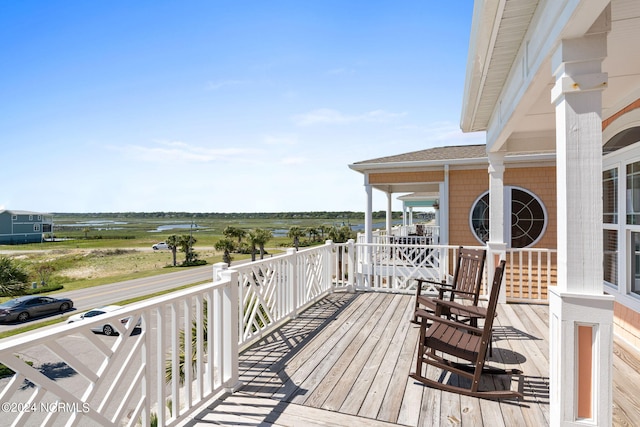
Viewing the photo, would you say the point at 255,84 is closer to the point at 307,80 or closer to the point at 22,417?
the point at 307,80

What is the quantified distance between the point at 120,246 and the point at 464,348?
104m

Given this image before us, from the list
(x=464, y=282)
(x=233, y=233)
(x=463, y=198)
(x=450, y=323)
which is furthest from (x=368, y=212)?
(x=233, y=233)

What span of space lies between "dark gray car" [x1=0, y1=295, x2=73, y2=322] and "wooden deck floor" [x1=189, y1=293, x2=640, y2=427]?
33236mm

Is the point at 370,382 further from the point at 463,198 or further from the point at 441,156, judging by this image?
the point at 441,156

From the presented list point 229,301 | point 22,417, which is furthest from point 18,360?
point 229,301

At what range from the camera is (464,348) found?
8.57 ft

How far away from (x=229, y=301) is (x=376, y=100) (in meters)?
11.2

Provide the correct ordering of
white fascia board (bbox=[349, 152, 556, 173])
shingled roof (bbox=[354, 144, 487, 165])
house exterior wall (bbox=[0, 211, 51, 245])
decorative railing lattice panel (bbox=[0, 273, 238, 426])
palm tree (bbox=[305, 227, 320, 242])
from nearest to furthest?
1. decorative railing lattice panel (bbox=[0, 273, 238, 426])
2. white fascia board (bbox=[349, 152, 556, 173])
3. shingled roof (bbox=[354, 144, 487, 165])
4. palm tree (bbox=[305, 227, 320, 242])
5. house exterior wall (bbox=[0, 211, 51, 245])

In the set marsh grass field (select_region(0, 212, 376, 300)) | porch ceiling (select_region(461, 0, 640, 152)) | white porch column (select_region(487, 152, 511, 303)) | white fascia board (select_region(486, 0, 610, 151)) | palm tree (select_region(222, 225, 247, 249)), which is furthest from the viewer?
marsh grass field (select_region(0, 212, 376, 300))

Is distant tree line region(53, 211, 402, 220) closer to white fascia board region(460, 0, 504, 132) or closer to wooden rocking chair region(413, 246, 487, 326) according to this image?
wooden rocking chair region(413, 246, 487, 326)

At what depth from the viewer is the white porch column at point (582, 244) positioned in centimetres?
168

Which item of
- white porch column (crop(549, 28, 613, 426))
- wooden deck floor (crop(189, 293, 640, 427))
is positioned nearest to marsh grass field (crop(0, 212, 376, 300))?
wooden deck floor (crop(189, 293, 640, 427))

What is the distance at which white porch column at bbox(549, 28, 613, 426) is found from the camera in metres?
1.68

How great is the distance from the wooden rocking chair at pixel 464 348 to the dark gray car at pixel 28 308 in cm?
3490
